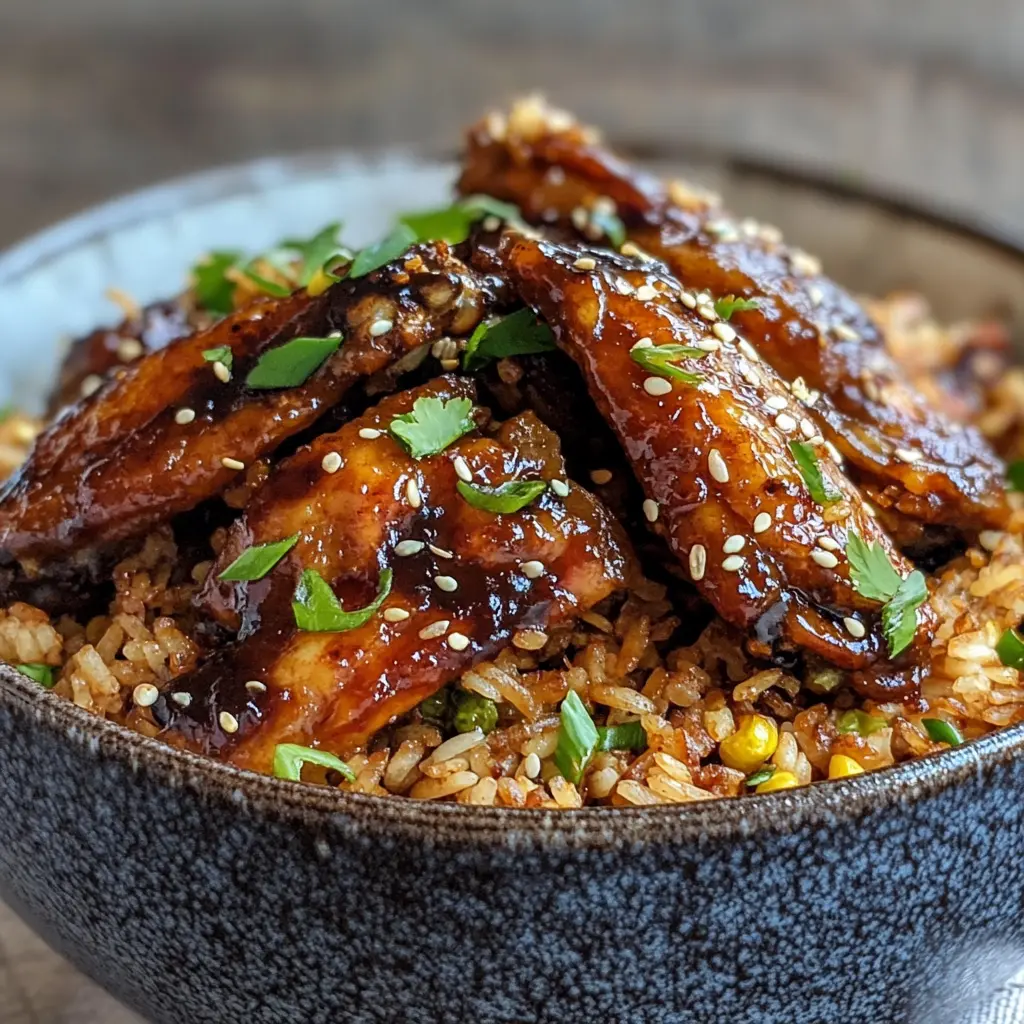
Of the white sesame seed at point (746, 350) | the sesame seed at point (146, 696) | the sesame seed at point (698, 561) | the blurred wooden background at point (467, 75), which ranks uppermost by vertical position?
the white sesame seed at point (746, 350)

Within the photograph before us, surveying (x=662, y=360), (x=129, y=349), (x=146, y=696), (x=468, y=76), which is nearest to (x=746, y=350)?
(x=662, y=360)

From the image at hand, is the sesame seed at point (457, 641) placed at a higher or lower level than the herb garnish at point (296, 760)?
higher

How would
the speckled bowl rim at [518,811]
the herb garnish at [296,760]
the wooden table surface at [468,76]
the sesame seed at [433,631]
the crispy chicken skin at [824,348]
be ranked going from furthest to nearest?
the wooden table surface at [468,76], the crispy chicken skin at [824,348], the sesame seed at [433,631], the herb garnish at [296,760], the speckled bowl rim at [518,811]

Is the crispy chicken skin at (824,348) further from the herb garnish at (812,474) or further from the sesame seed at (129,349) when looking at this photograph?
the sesame seed at (129,349)

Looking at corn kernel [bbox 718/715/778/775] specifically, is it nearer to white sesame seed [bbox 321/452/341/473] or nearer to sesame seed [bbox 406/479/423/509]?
sesame seed [bbox 406/479/423/509]

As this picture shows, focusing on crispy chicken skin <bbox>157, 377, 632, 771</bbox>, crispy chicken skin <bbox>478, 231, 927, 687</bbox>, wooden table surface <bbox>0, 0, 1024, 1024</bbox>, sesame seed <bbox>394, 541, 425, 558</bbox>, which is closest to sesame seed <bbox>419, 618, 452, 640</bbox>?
crispy chicken skin <bbox>157, 377, 632, 771</bbox>

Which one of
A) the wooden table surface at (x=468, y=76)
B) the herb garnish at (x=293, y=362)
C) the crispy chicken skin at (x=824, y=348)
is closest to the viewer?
the herb garnish at (x=293, y=362)

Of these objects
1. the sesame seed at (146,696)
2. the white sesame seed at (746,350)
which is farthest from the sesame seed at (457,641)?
the white sesame seed at (746,350)
